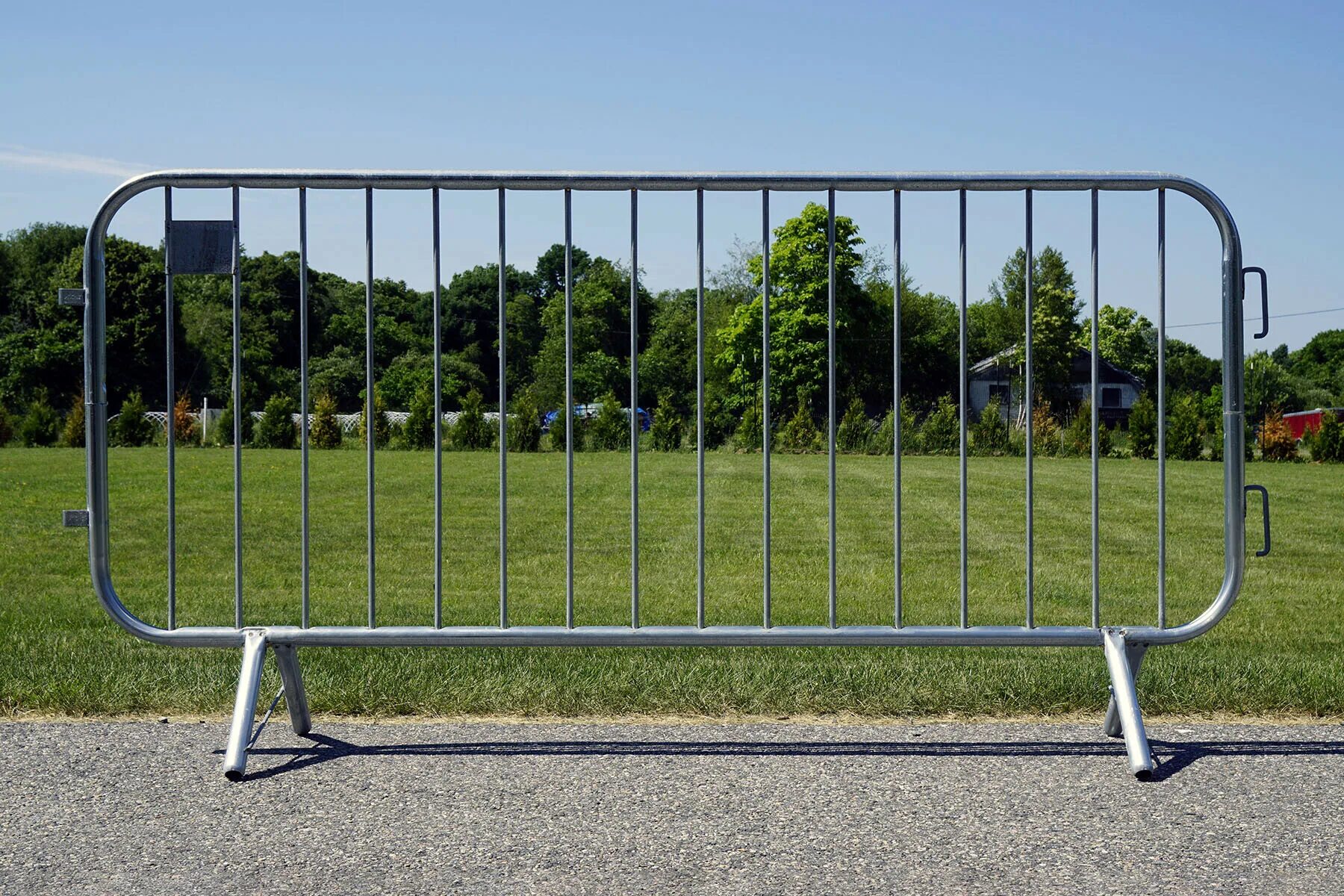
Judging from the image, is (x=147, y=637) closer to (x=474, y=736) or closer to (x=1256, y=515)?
(x=474, y=736)

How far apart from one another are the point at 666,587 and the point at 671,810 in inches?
237

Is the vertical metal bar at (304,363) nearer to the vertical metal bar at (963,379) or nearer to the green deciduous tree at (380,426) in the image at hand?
the vertical metal bar at (963,379)

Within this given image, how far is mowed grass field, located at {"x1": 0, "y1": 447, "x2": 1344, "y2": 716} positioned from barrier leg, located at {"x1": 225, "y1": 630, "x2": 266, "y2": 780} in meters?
0.66

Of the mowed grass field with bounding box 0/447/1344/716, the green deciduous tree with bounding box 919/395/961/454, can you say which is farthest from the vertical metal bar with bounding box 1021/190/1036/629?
the green deciduous tree with bounding box 919/395/961/454

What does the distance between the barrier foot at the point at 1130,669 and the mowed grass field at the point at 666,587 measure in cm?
41

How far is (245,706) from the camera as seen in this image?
13.7ft

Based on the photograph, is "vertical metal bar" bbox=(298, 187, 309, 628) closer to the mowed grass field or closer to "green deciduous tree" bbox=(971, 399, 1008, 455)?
the mowed grass field

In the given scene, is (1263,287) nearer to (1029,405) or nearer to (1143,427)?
(1029,405)

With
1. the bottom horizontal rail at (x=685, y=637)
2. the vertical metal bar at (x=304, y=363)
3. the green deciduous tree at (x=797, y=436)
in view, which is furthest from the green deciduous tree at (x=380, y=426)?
the bottom horizontal rail at (x=685, y=637)

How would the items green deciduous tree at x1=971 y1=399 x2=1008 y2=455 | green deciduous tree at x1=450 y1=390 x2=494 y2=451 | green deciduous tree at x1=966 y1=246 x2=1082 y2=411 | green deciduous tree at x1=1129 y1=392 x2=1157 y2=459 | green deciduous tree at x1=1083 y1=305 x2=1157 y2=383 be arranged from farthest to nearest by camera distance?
1. green deciduous tree at x1=1083 y1=305 x2=1157 y2=383
2. green deciduous tree at x1=966 y1=246 x2=1082 y2=411
3. green deciduous tree at x1=1129 y1=392 x2=1157 y2=459
4. green deciduous tree at x1=971 y1=399 x2=1008 y2=455
5. green deciduous tree at x1=450 y1=390 x2=494 y2=451

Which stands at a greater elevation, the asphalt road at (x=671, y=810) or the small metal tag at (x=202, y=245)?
the small metal tag at (x=202, y=245)

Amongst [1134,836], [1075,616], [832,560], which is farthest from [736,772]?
[1075,616]

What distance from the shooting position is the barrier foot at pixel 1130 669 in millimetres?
4395

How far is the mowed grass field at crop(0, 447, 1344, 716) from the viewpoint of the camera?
4984 millimetres
